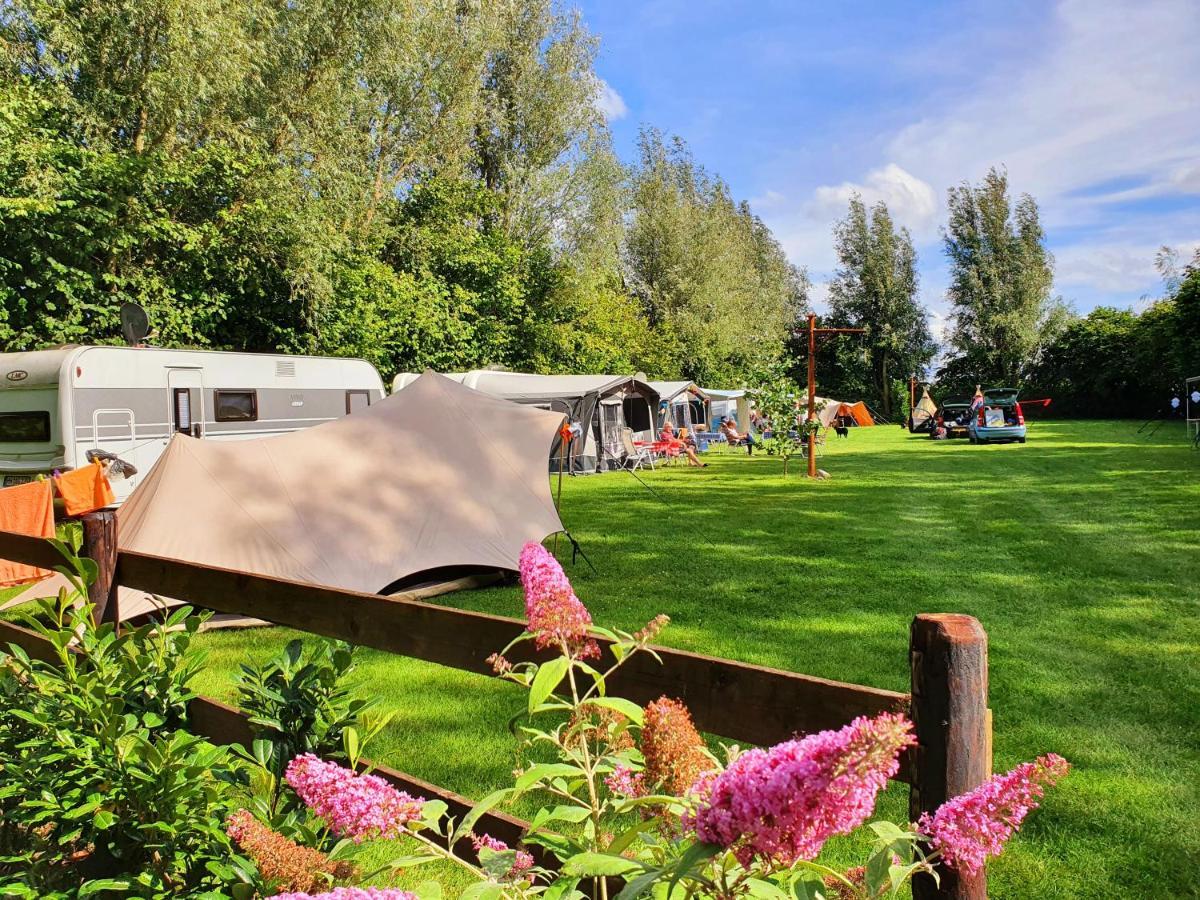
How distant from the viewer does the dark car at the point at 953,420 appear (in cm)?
2839

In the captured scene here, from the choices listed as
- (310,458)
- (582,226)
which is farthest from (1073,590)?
(582,226)

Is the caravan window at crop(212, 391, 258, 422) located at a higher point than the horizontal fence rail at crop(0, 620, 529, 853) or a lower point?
higher

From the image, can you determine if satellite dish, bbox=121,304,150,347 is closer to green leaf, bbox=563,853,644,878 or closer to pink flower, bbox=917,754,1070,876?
green leaf, bbox=563,853,644,878

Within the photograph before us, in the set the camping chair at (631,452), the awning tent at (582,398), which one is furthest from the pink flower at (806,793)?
the camping chair at (631,452)

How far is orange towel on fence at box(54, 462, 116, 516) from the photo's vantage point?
7.87 meters

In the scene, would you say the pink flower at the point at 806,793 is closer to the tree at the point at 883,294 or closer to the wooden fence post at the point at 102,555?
the wooden fence post at the point at 102,555

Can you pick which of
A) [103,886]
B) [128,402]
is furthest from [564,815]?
[128,402]

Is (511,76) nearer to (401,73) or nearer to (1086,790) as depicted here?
(401,73)

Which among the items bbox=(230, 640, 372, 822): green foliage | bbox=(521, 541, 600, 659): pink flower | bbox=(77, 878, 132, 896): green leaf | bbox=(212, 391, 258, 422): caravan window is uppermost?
bbox=(212, 391, 258, 422): caravan window

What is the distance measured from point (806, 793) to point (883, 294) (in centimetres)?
4641

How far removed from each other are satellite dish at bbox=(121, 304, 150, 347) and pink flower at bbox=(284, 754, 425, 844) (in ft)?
40.8

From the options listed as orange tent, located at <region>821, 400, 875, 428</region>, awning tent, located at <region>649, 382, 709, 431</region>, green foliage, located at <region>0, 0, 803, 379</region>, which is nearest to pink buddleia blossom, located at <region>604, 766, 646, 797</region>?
green foliage, located at <region>0, 0, 803, 379</region>

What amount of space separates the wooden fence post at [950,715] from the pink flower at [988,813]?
0.35 feet

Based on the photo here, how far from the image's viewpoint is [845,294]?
148 feet
